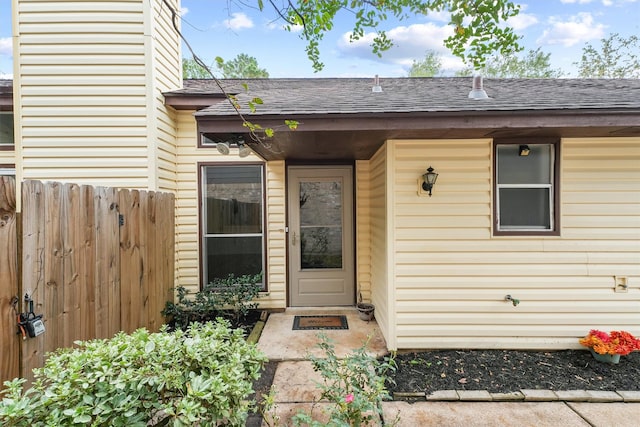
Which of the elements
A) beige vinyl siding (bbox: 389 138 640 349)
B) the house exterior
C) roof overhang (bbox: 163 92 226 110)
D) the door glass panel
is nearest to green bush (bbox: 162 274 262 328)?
the house exterior

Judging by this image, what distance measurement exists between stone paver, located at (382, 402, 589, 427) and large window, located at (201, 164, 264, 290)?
116 inches

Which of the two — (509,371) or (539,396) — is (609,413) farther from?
(509,371)

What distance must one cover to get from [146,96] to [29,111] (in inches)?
59.1

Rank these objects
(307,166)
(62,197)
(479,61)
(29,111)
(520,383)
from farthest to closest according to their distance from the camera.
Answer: (307,166) < (29,111) < (520,383) < (62,197) < (479,61)

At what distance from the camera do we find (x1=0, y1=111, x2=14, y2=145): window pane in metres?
4.62

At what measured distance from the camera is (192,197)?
4.78 metres

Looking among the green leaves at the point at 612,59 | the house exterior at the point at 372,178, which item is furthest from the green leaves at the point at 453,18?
the green leaves at the point at 612,59

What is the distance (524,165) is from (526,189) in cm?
27

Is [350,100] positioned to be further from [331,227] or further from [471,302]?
[471,302]

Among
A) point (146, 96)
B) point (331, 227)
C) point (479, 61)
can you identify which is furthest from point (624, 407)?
point (146, 96)

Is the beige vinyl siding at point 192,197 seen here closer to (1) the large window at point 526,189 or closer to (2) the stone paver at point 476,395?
(2) the stone paver at point 476,395

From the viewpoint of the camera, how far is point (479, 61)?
187 cm

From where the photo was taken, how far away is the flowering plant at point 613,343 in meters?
3.10

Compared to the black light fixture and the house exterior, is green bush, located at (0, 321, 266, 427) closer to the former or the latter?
the house exterior
